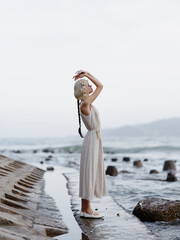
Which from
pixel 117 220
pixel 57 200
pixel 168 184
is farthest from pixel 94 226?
pixel 168 184

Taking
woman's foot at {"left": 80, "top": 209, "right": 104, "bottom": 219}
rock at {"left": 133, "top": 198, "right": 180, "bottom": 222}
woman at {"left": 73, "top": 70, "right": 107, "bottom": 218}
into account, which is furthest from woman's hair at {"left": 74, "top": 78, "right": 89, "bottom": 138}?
rock at {"left": 133, "top": 198, "right": 180, "bottom": 222}

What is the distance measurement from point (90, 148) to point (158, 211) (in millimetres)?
1571

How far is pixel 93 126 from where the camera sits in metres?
5.20

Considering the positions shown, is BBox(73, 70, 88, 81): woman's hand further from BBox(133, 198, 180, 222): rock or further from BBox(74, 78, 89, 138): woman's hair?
BBox(133, 198, 180, 222): rock

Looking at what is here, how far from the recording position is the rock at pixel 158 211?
562 cm

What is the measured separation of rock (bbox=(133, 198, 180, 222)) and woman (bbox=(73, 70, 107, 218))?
0.79 metres

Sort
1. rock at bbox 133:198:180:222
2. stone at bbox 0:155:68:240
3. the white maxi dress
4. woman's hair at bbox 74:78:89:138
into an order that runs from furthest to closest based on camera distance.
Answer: rock at bbox 133:198:180:222
the white maxi dress
woman's hair at bbox 74:78:89:138
stone at bbox 0:155:68:240

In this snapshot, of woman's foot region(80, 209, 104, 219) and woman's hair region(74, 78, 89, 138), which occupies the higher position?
woman's hair region(74, 78, 89, 138)

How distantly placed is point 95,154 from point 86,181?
421 mm

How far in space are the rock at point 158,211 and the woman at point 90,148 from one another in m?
0.79

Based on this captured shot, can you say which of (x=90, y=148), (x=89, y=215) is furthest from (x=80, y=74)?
(x=89, y=215)

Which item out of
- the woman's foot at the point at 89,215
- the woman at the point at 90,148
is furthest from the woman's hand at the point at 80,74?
the woman's foot at the point at 89,215

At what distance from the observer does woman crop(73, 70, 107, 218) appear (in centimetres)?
508

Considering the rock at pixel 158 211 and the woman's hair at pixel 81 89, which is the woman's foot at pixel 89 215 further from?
the woman's hair at pixel 81 89
